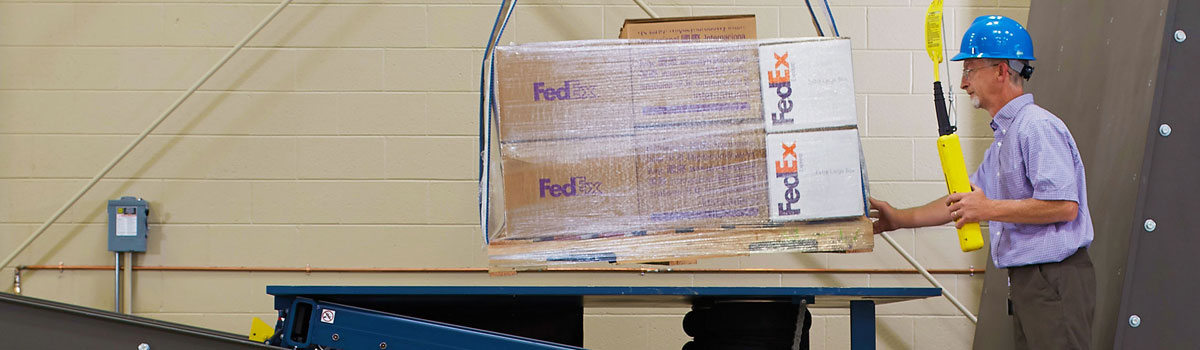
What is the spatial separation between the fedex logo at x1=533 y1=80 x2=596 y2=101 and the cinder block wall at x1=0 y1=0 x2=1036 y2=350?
2062mm

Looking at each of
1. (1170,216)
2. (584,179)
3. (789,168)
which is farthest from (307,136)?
(1170,216)

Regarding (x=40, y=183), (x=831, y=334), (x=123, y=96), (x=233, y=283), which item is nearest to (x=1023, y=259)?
(x=831, y=334)

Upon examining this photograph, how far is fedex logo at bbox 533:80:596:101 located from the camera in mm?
2307

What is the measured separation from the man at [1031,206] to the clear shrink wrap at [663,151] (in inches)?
23.9

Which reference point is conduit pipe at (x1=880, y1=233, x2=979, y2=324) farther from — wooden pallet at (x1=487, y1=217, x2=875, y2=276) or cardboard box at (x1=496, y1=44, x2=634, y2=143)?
cardboard box at (x1=496, y1=44, x2=634, y2=143)

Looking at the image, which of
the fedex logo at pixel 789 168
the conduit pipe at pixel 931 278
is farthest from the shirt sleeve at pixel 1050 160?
the conduit pipe at pixel 931 278

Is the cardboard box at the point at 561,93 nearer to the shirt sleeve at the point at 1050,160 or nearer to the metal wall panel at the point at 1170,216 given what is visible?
the shirt sleeve at the point at 1050,160

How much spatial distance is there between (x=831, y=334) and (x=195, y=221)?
305cm

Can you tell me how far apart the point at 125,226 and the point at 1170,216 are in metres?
4.18

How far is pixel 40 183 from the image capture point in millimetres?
4324

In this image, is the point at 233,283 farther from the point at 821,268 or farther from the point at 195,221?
the point at 821,268

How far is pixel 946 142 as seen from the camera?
2.54m

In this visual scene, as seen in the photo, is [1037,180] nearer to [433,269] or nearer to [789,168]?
[789,168]

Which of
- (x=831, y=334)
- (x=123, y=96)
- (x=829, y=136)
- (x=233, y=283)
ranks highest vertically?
(x=123, y=96)
